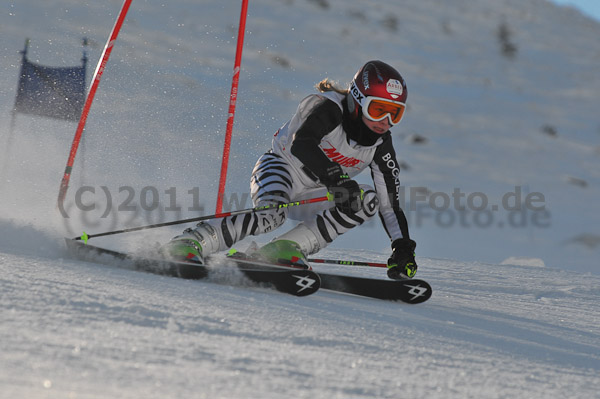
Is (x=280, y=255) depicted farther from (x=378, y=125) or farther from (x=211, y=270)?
(x=378, y=125)

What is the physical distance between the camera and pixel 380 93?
3.05 metres

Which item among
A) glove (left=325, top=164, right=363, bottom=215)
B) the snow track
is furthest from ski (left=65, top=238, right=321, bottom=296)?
glove (left=325, top=164, right=363, bottom=215)

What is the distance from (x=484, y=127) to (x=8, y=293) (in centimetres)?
1139

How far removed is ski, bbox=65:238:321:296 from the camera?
2525 millimetres

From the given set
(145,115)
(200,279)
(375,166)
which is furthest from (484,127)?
(200,279)

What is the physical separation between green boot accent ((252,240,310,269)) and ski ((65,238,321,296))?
200 mm

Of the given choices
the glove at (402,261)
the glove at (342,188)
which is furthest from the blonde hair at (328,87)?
the glove at (402,261)

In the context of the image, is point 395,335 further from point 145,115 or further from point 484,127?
point 484,127

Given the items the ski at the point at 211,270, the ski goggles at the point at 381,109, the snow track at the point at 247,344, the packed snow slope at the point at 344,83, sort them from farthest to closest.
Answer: the packed snow slope at the point at 344,83
the ski goggles at the point at 381,109
the ski at the point at 211,270
the snow track at the point at 247,344

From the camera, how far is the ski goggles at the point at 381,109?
3.06 meters

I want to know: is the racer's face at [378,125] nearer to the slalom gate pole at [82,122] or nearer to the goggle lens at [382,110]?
the goggle lens at [382,110]

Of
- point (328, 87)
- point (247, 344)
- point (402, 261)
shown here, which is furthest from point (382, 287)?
point (247, 344)

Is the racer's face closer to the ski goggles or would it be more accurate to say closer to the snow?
the ski goggles

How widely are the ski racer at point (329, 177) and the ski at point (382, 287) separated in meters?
0.18
